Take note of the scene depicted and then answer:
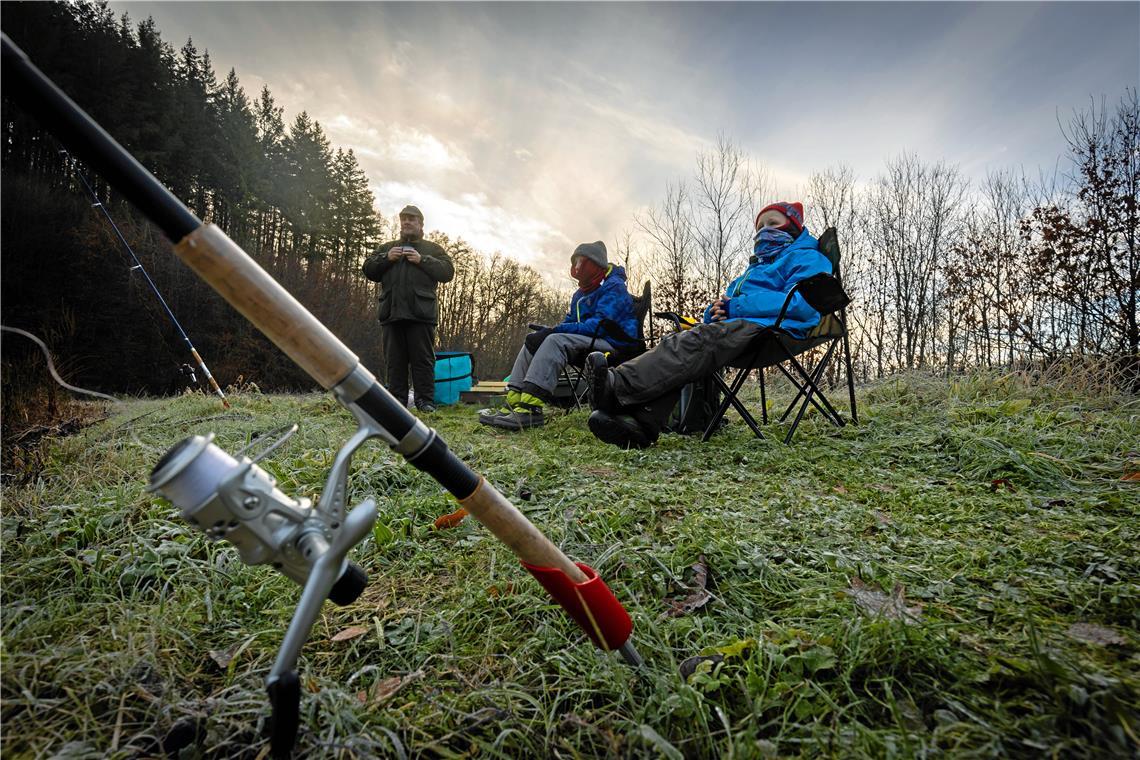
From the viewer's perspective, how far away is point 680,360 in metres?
3.55

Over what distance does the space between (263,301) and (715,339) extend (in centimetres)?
330

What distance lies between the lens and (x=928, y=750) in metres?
0.81

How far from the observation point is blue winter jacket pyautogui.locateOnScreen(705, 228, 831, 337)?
3717mm

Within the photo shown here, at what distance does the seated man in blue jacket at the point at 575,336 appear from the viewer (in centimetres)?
486

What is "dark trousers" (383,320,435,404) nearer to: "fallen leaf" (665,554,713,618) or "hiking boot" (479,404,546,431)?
"hiking boot" (479,404,546,431)

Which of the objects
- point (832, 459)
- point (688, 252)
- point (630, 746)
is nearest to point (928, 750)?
point (630, 746)

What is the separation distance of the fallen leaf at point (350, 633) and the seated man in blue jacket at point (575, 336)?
332 centimetres

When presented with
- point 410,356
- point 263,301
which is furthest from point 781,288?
point 410,356

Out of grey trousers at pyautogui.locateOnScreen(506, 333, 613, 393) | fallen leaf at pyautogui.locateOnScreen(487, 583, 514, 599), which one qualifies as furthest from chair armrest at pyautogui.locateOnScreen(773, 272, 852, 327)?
fallen leaf at pyautogui.locateOnScreen(487, 583, 514, 599)

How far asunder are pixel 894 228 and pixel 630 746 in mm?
15507

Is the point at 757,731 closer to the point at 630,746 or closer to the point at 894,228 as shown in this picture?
the point at 630,746

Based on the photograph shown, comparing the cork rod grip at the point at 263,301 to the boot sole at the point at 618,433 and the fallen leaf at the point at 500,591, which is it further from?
the boot sole at the point at 618,433

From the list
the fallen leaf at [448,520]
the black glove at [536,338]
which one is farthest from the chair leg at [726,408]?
the fallen leaf at [448,520]

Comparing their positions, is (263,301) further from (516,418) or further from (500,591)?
(516,418)
